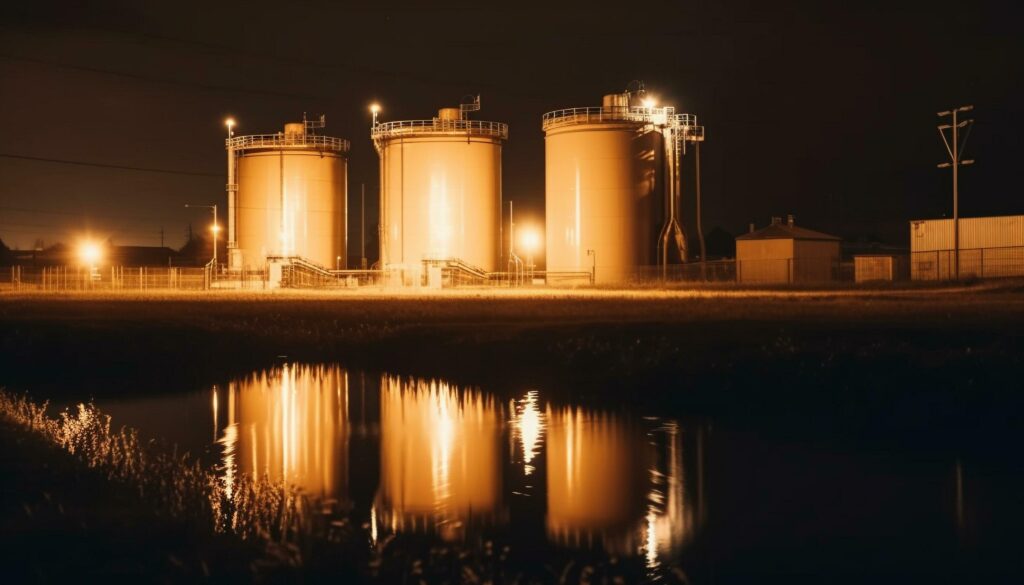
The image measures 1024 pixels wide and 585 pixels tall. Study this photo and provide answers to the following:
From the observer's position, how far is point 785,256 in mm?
79438

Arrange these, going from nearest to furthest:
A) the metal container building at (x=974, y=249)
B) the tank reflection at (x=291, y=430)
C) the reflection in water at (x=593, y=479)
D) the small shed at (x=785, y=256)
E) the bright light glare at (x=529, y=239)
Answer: the reflection in water at (x=593, y=479) < the tank reflection at (x=291, y=430) < the metal container building at (x=974, y=249) < the small shed at (x=785, y=256) < the bright light glare at (x=529, y=239)

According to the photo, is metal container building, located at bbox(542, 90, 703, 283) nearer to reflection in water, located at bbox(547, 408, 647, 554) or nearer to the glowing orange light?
the glowing orange light

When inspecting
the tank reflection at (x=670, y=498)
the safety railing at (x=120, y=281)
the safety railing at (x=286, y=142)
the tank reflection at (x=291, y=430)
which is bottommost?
the tank reflection at (x=670, y=498)

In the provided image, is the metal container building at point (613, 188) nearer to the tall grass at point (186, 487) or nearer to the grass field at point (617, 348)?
the grass field at point (617, 348)

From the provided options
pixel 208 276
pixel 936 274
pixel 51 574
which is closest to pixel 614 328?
pixel 51 574

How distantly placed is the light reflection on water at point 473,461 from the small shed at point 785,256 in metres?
55.5

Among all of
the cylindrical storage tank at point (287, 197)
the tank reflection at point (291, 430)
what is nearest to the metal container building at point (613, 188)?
the cylindrical storage tank at point (287, 197)

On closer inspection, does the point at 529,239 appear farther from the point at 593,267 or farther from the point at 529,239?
the point at 593,267

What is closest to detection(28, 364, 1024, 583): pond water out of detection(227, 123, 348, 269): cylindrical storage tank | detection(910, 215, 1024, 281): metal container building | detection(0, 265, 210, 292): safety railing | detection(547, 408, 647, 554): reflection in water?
detection(547, 408, 647, 554): reflection in water

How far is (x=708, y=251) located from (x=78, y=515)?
411ft

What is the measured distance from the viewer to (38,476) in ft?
41.1

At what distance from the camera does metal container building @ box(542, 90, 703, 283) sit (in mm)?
66562

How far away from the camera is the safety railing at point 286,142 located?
251ft

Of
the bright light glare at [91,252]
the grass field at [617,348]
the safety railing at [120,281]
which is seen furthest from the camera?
the bright light glare at [91,252]
